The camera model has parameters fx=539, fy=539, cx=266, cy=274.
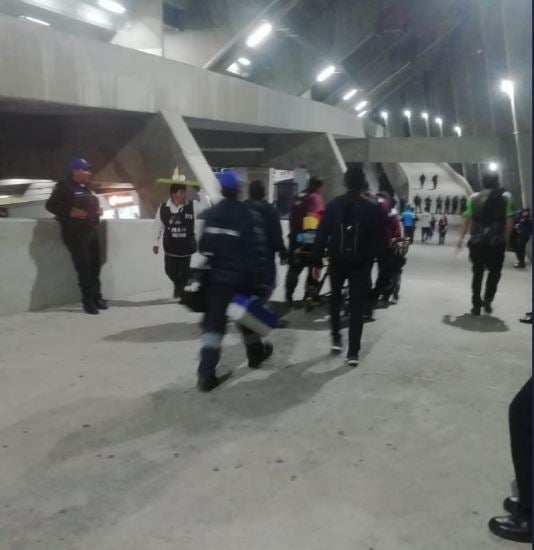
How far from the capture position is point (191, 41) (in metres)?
16.0

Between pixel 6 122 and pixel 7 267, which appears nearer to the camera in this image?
pixel 7 267

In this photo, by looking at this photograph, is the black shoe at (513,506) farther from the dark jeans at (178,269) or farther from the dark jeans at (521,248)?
the dark jeans at (521,248)

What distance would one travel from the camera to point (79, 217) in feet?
20.0

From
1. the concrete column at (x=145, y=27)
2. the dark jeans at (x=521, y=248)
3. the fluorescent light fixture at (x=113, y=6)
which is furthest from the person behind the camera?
the concrete column at (x=145, y=27)

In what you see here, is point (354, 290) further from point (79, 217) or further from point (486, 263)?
point (79, 217)

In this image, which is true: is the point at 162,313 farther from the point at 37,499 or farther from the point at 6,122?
the point at 6,122

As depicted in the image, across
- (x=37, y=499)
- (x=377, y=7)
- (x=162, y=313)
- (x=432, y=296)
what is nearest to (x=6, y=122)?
(x=162, y=313)

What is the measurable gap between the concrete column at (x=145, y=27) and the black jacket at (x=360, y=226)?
10.8 m

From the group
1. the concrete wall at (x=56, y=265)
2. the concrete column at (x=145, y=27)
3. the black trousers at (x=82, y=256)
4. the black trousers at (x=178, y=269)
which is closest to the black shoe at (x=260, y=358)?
the black trousers at (x=178, y=269)

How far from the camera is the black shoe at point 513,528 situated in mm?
2348

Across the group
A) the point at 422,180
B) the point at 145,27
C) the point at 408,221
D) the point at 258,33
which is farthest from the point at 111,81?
the point at 422,180

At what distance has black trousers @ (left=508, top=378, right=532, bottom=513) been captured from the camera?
2326mm

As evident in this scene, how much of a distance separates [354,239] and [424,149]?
19956 millimetres

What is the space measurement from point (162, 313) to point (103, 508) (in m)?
3.96
